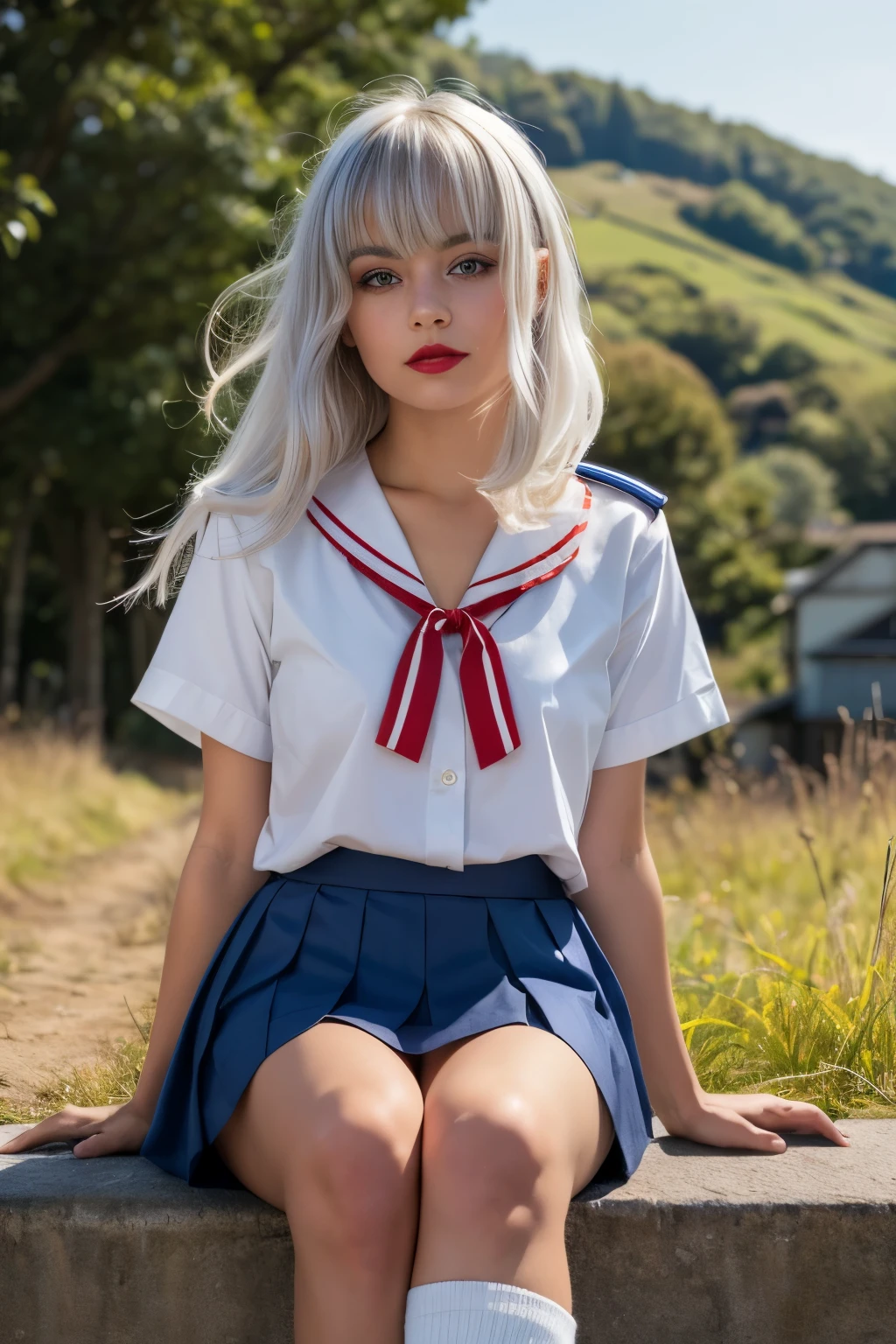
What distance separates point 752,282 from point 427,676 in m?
92.7

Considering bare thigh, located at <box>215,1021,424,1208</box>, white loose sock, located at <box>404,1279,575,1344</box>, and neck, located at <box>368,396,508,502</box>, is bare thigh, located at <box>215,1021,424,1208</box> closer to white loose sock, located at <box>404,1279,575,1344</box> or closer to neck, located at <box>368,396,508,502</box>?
white loose sock, located at <box>404,1279,575,1344</box>

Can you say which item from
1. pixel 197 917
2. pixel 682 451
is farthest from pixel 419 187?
pixel 682 451

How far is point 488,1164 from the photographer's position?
5.17 ft

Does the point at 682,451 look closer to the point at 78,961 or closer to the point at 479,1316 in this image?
the point at 78,961

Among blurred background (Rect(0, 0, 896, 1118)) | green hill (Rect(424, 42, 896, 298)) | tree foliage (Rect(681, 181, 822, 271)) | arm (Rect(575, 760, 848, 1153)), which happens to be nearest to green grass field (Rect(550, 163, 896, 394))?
tree foliage (Rect(681, 181, 822, 271))

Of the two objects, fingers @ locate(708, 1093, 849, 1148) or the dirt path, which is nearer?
fingers @ locate(708, 1093, 849, 1148)

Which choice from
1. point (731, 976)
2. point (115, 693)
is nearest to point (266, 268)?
point (731, 976)

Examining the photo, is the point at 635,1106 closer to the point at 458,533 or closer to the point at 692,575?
the point at 458,533

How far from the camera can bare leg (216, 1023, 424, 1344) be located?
1.54 m

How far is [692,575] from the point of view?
41594mm

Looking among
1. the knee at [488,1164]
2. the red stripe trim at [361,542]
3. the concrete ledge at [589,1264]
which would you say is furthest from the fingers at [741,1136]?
the red stripe trim at [361,542]

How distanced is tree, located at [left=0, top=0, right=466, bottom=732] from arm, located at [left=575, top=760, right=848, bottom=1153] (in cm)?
678

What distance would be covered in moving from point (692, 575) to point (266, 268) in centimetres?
4006

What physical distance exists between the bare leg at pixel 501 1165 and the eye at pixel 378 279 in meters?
1.09
